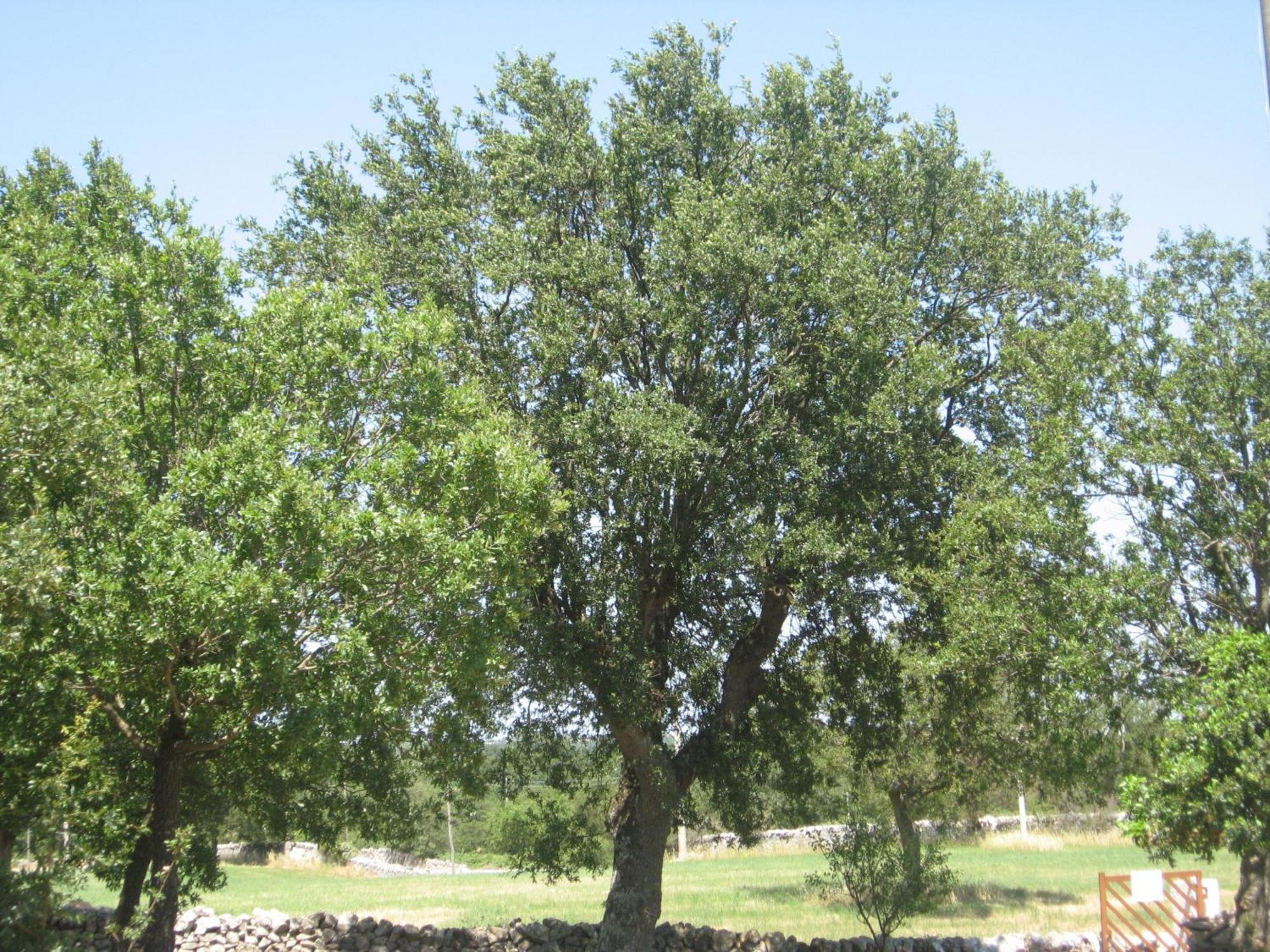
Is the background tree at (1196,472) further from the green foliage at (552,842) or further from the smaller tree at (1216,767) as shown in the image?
the green foliage at (552,842)

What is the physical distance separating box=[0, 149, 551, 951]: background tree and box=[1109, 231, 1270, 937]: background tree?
7.64 metres

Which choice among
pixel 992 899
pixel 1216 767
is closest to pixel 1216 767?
pixel 1216 767

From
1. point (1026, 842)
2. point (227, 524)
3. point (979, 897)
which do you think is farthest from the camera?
point (1026, 842)

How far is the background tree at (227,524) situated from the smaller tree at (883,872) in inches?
273

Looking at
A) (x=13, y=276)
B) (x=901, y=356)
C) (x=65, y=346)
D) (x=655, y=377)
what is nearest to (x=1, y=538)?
(x=65, y=346)

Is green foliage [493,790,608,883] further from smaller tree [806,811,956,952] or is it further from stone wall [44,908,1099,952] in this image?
smaller tree [806,811,956,952]

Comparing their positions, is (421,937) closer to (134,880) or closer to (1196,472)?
(134,880)

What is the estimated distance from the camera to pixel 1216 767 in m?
11.4

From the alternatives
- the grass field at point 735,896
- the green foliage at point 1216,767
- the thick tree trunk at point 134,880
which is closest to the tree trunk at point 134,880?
the thick tree trunk at point 134,880

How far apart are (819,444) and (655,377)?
2721 millimetres

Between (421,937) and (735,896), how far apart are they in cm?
1319

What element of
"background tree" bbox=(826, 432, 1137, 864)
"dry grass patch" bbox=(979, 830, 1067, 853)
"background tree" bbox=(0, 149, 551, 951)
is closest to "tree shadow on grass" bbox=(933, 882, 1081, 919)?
"background tree" bbox=(826, 432, 1137, 864)

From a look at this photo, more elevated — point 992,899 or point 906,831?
point 906,831

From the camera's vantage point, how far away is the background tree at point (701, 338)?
47.0 ft
